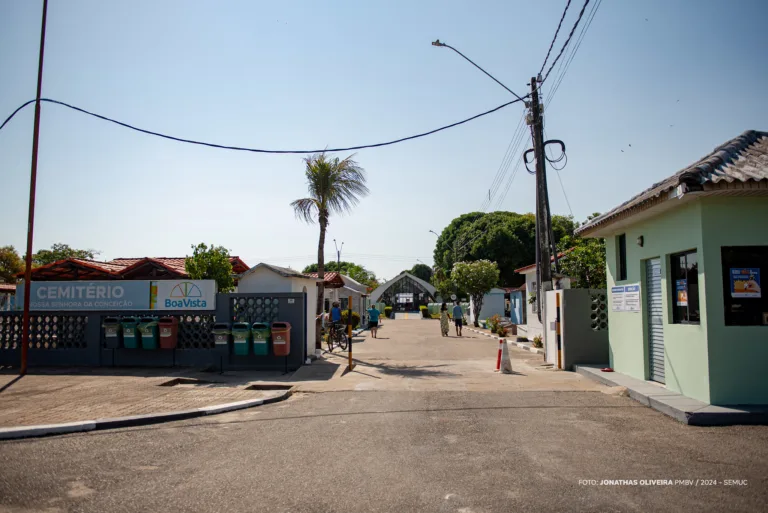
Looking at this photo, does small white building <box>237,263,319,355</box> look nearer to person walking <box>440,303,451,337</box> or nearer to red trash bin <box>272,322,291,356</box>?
red trash bin <box>272,322,291,356</box>

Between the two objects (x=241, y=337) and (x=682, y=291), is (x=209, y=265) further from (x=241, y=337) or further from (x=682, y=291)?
(x=682, y=291)

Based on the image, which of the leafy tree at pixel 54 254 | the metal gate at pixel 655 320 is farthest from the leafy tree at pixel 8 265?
the metal gate at pixel 655 320

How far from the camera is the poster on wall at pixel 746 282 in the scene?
27.9 ft

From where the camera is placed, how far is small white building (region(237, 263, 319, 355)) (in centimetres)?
1708

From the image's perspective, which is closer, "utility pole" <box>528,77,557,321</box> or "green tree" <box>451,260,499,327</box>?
"utility pole" <box>528,77,557,321</box>

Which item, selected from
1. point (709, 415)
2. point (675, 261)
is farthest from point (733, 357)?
point (675, 261)

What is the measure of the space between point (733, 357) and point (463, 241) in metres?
58.0

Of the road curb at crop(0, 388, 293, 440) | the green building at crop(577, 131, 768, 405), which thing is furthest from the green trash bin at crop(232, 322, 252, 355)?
the green building at crop(577, 131, 768, 405)

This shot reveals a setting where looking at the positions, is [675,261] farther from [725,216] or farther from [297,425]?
[297,425]

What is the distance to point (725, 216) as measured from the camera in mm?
8555

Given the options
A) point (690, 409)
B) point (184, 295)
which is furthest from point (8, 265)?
point (690, 409)

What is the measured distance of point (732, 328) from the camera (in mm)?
8422

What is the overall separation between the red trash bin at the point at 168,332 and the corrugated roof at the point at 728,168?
10815mm

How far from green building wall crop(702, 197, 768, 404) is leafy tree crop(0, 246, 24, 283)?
184ft
